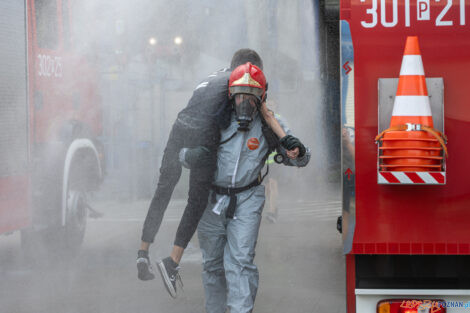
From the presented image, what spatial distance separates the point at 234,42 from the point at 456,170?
333 inches

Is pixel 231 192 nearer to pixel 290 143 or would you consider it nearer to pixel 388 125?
pixel 290 143

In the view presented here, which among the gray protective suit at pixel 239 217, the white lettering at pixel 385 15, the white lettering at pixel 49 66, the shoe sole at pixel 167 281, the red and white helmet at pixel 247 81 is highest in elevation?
the white lettering at pixel 49 66

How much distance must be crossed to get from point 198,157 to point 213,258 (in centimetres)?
63

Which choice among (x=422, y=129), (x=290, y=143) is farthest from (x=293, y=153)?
(x=422, y=129)

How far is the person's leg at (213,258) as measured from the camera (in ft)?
13.5

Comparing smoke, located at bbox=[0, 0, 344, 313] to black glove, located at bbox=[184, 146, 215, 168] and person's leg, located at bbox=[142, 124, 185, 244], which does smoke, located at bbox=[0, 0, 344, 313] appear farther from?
black glove, located at bbox=[184, 146, 215, 168]

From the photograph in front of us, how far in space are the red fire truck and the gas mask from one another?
1.14 metres

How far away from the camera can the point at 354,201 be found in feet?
9.05

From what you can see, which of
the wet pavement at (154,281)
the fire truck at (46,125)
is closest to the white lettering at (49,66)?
the fire truck at (46,125)

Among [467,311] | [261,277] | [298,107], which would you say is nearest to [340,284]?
[261,277]

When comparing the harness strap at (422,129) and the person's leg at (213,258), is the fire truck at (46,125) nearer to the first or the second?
the person's leg at (213,258)

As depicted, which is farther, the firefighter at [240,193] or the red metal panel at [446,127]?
the firefighter at [240,193]

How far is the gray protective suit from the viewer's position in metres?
3.96

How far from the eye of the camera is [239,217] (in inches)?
159
